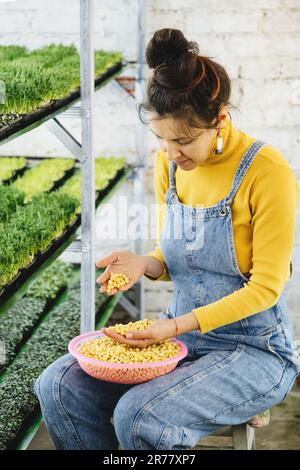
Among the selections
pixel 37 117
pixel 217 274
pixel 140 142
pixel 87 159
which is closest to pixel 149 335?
pixel 217 274

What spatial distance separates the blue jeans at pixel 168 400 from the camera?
6.18 ft

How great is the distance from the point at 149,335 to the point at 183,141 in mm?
508

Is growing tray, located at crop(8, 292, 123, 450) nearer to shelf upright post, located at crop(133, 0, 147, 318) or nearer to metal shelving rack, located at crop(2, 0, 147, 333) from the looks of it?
metal shelving rack, located at crop(2, 0, 147, 333)

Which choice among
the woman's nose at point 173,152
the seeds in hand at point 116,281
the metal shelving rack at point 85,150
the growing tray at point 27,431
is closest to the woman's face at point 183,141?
the woman's nose at point 173,152

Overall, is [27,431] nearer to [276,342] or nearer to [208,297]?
[208,297]

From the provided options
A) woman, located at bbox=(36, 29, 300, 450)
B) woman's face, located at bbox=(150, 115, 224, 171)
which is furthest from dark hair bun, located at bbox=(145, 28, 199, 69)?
woman's face, located at bbox=(150, 115, 224, 171)

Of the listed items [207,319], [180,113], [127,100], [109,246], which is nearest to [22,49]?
[127,100]

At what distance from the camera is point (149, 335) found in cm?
200

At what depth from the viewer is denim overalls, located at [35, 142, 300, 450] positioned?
1902 mm

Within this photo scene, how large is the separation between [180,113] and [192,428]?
0.79 meters

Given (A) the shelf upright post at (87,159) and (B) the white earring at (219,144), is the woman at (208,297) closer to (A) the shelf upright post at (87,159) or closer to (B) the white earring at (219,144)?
(B) the white earring at (219,144)

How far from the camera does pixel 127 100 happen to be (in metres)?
3.87

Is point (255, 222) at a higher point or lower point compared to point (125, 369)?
higher

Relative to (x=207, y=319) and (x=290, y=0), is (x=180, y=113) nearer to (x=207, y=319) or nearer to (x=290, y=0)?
(x=207, y=319)
